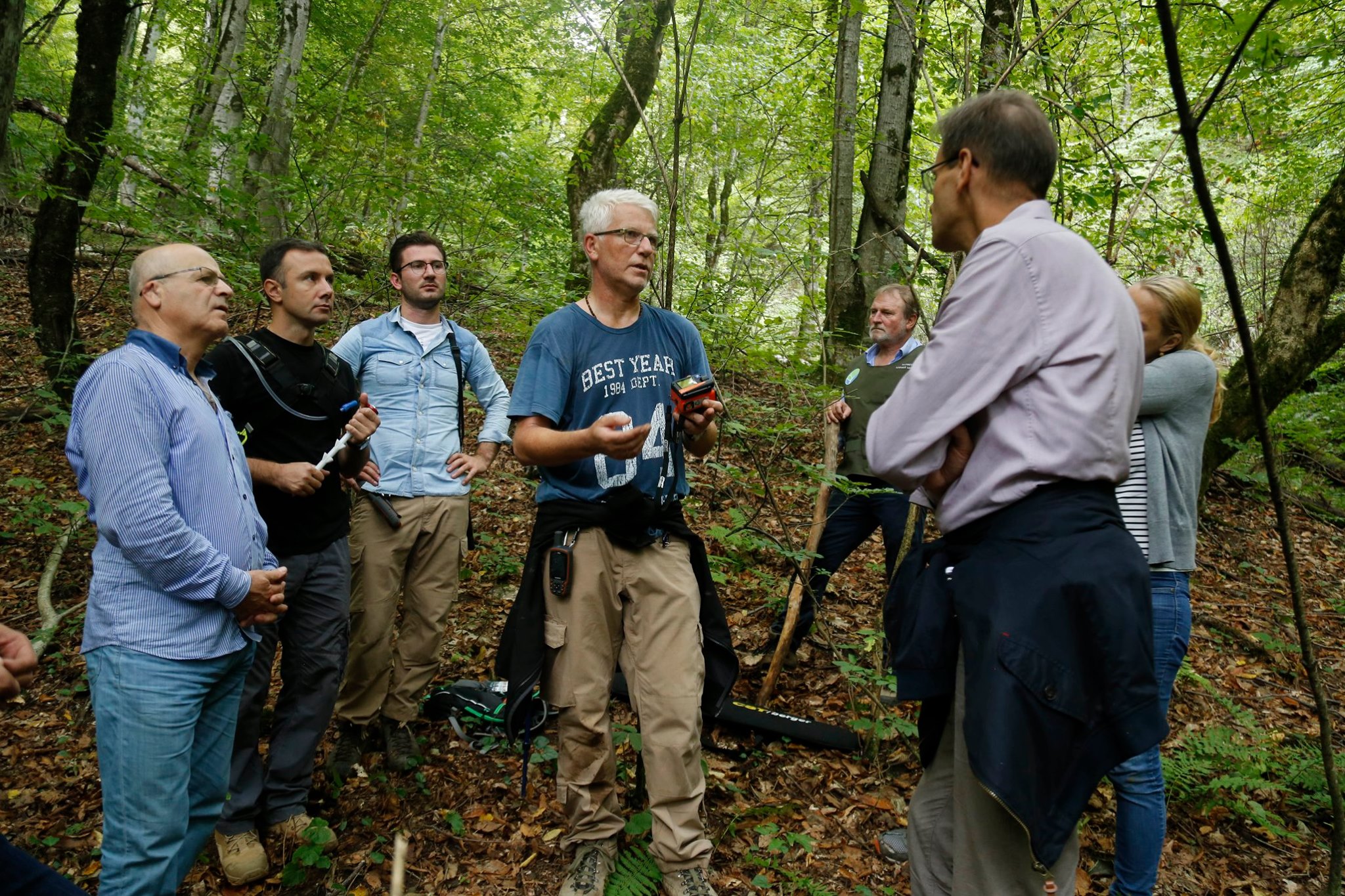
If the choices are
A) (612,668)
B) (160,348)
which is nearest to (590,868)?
(612,668)

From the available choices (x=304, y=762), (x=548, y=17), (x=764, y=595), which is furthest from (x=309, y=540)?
(x=548, y=17)

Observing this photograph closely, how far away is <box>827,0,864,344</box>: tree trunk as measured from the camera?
6.21m

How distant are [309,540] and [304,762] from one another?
94 cm

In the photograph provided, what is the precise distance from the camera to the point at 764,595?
5820mm

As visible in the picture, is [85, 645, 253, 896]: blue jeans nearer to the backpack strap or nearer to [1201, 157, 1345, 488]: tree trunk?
the backpack strap

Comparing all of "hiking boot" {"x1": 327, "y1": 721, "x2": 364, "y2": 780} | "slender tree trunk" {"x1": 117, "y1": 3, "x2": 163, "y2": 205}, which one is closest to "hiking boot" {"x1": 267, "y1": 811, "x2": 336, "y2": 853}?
"hiking boot" {"x1": 327, "y1": 721, "x2": 364, "y2": 780}

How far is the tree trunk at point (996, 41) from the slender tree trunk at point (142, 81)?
8202mm

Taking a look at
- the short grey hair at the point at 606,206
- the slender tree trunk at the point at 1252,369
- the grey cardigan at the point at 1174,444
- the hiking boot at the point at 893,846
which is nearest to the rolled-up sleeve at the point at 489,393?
the short grey hair at the point at 606,206

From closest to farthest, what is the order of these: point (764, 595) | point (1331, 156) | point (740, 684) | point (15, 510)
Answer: point (740, 684)
point (764, 595)
point (15, 510)
point (1331, 156)

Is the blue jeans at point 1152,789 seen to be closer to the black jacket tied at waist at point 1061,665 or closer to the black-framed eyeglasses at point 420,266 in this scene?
the black jacket tied at waist at point 1061,665

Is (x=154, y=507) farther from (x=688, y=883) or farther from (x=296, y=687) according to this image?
(x=688, y=883)

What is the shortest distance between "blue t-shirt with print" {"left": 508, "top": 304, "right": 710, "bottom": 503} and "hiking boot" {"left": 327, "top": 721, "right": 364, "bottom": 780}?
70.6 inches

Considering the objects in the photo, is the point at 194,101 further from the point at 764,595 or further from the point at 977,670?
the point at 977,670

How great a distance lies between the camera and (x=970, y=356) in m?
1.79
